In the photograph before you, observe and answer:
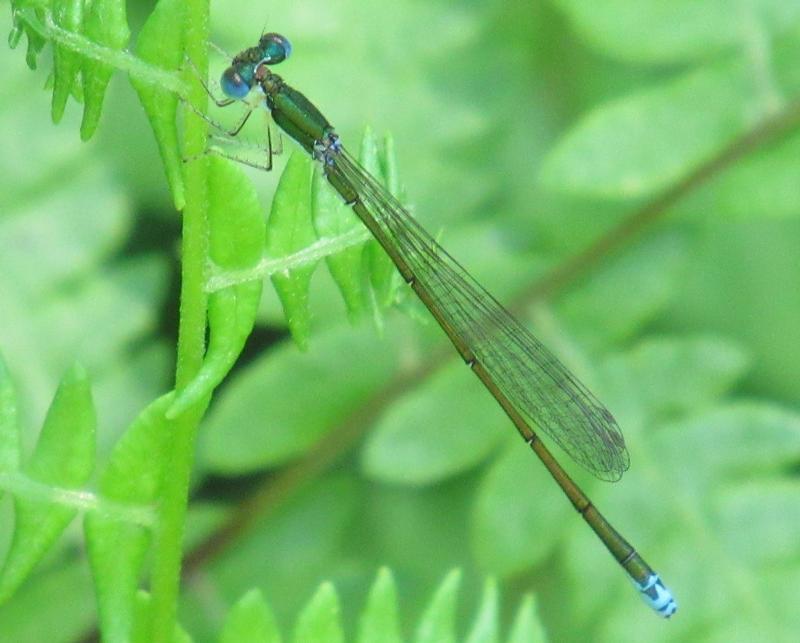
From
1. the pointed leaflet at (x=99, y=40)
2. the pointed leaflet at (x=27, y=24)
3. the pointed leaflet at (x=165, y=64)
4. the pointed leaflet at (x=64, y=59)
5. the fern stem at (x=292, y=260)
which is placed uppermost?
the pointed leaflet at (x=27, y=24)

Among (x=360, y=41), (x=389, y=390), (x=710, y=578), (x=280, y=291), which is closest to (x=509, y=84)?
(x=360, y=41)

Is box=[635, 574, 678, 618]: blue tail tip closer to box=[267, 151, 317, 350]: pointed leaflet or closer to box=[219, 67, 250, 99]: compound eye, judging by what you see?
box=[267, 151, 317, 350]: pointed leaflet

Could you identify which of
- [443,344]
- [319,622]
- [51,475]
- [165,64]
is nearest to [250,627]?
[319,622]

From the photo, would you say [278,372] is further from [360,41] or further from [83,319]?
[360,41]

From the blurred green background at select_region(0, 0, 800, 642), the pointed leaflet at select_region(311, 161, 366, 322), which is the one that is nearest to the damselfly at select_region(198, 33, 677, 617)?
the blurred green background at select_region(0, 0, 800, 642)

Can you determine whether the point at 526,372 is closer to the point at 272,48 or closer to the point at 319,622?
the point at 272,48

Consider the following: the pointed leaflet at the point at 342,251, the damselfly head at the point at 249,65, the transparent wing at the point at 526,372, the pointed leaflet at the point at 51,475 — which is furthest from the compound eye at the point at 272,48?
the pointed leaflet at the point at 51,475

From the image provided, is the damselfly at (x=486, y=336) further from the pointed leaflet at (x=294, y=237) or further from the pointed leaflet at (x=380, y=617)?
the pointed leaflet at (x=380, y=617)
